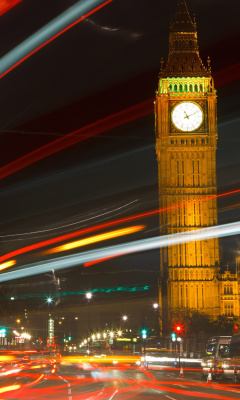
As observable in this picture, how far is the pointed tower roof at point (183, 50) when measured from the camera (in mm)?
115188

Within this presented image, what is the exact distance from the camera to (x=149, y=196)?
410 feet

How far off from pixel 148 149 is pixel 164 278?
2233 centimetres

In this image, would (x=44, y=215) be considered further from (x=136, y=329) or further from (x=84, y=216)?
(x=136, y=329)

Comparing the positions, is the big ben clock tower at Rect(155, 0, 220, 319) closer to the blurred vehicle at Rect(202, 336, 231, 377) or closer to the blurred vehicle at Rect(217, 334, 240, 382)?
the blurred vehicle at Rect(202, 336, 231, 377)

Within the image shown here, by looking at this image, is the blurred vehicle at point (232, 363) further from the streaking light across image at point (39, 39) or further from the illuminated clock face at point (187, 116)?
the illuminated clock face at point (187, 116)

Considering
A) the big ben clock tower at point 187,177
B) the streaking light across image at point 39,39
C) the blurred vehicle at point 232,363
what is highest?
the big ben clock tower at point 187,177

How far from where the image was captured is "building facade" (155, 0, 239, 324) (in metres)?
111

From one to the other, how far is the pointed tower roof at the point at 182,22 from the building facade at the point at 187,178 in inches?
214

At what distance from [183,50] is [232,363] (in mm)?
88894

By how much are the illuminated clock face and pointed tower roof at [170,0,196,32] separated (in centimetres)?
1569

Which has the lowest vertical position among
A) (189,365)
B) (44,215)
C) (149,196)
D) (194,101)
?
(189,365)

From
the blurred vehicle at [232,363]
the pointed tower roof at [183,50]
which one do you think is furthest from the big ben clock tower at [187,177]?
the blurred vehicle at [232,363]

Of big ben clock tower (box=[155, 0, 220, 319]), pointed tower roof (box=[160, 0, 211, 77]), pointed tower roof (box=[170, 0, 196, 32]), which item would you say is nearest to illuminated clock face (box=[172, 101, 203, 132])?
big ben clock tower (box=[155, 0, 220, 319])

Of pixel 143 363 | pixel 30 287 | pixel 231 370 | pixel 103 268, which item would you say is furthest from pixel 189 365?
pixel 103 268
